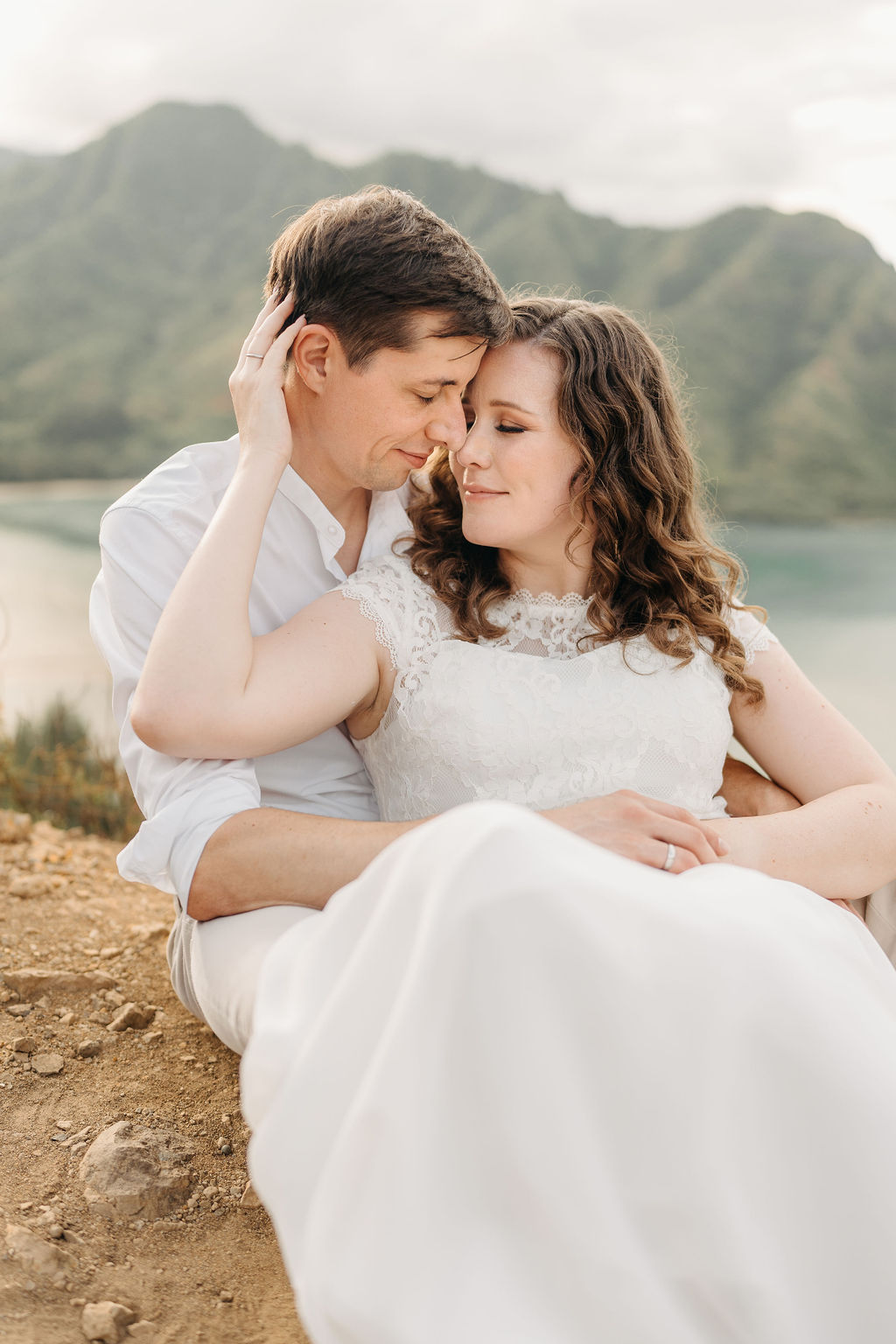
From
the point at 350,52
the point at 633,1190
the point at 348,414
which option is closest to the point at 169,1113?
the point at 633,1190

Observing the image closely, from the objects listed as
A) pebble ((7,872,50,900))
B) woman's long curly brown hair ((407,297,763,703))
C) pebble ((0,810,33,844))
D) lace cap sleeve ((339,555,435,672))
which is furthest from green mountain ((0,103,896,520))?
lace cap sleeve ((339,555,435,672))

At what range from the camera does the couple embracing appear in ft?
3.92

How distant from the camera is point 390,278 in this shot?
2.21m

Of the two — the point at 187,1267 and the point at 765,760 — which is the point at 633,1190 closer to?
the point at 187,1267

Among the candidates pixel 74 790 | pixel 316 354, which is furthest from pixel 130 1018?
pixel 74 790

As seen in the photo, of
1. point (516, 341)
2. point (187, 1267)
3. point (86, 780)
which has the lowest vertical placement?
point (86, 780)

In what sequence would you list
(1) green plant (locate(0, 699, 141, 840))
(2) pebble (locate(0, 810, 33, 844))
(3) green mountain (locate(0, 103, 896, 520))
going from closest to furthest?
(2) pebble (locate(0, 810, 33, 844)) → (1) green plant (locate(0, 699, 141, 840)) → (3) green mountain (locate(0, 103, 896, 520))

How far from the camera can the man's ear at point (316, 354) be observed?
229 centimetres

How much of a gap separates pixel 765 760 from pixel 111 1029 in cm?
168

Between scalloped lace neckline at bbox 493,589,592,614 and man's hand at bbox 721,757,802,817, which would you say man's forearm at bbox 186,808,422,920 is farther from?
man's hand at bbox 721,757,802,817

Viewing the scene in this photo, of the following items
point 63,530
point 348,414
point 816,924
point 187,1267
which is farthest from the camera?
point 63,530

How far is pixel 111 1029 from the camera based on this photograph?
2.43m

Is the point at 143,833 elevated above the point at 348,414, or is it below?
below

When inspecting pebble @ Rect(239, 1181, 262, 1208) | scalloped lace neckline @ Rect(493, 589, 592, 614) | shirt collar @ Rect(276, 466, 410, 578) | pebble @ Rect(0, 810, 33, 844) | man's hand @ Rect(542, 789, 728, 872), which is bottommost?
pebble @ Rect(0, 810, 33, 844)
